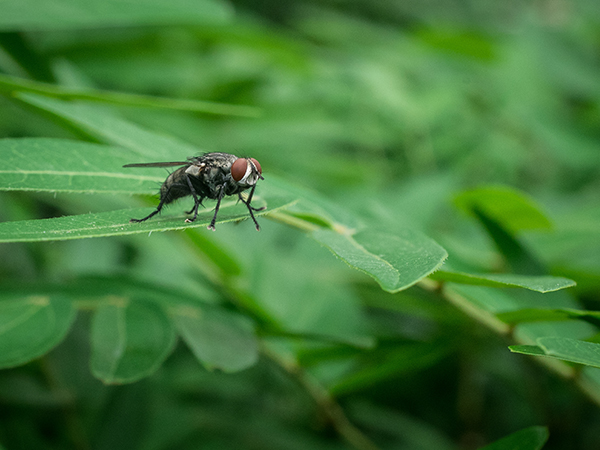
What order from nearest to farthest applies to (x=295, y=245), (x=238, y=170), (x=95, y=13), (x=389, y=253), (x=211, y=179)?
(x=389, y=253) < (x=238, y=170) < (x=211, y=179) < (x=95, y=13) < (x=295, y=245)

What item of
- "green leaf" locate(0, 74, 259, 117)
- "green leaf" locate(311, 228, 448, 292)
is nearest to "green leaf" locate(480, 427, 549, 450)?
"green leaf" locate(311, 228, 448, 292)

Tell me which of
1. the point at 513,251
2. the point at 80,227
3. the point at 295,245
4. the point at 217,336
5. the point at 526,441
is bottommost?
the point at 295,245

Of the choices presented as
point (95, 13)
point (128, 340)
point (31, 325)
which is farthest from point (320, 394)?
point (95, 13)

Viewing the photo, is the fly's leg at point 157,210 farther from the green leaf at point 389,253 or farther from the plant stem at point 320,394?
the plant stem at point 320,394

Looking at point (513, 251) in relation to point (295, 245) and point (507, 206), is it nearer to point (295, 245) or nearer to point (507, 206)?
point (507, 206)

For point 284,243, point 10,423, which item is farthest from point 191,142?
point 10,423

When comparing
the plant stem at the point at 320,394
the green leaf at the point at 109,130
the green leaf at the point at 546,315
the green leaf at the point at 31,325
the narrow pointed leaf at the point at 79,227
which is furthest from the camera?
the plant stem at the point at 320,394

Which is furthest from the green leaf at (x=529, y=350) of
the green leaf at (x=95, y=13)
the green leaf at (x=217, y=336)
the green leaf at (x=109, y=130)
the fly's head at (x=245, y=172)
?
the green leaf at (x=95, y=13)
